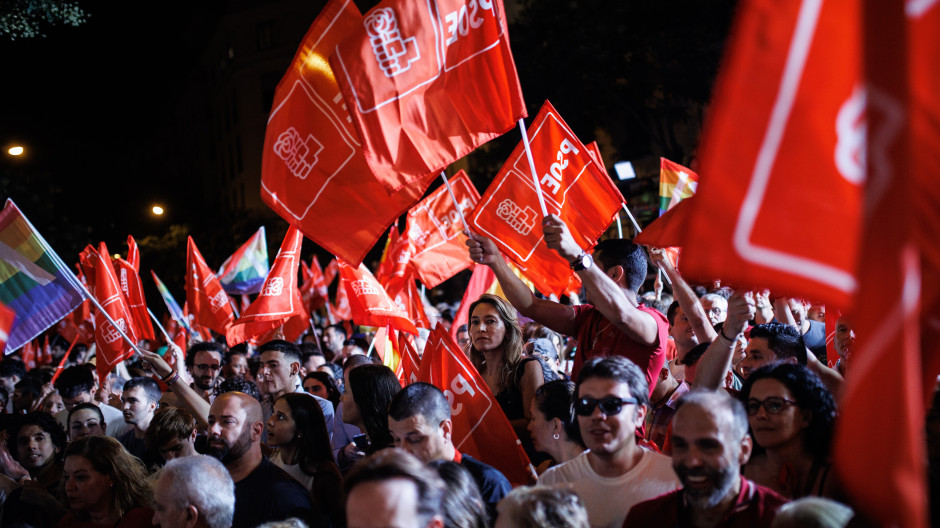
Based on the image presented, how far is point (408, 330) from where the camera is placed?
1084cm

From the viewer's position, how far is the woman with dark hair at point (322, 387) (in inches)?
298

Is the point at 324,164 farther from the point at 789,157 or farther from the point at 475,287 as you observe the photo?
the point at 475,287

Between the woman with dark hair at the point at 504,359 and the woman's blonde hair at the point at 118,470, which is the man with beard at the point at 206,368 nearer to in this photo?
the woman's blonde hair at the point at 118,470

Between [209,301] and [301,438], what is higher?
[301,438]

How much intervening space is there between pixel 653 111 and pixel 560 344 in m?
21.6

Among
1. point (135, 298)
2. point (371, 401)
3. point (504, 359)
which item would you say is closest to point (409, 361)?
point (504, 359)

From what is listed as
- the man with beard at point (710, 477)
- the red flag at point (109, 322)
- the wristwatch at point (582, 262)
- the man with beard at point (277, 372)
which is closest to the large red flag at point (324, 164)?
the wristwatch at point (582, 262)

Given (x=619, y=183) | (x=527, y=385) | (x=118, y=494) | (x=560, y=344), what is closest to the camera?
(x=118, y=494)

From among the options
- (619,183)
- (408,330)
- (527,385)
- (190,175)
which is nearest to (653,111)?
(619,183)

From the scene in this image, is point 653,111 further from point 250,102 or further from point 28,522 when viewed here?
point 250,102

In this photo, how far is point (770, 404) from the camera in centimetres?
394

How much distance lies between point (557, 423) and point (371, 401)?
1.42 meters

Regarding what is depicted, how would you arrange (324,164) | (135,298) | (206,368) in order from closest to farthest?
(324,164), (206,368), (135,298)

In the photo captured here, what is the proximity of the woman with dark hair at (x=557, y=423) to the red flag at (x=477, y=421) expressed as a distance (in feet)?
1.07
